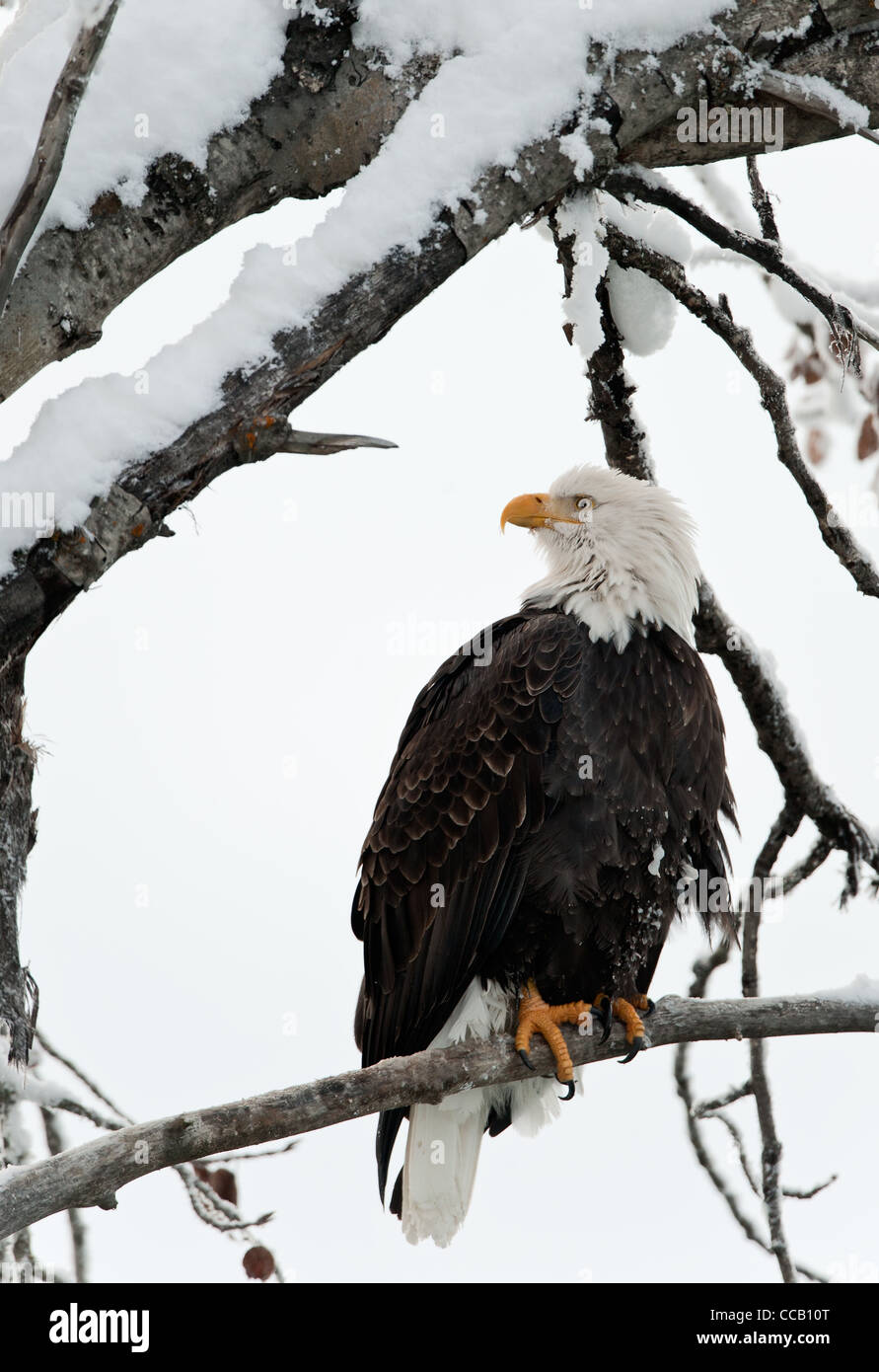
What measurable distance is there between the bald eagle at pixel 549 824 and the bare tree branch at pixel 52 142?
6.70ft

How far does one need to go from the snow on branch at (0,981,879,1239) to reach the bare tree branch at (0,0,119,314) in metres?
1.58

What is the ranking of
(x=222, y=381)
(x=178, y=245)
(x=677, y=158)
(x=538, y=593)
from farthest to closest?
(x=538, y=593) → (x=677, y=158) → (x=178, y=245) → (x=222, y=381)

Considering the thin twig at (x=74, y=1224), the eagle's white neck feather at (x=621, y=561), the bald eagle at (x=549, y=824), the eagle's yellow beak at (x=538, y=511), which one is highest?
the eagle's yellow beak at (x=538, y=511)

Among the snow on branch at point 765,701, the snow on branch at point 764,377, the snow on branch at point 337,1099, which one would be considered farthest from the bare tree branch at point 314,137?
the snow on branch at point 337,1099

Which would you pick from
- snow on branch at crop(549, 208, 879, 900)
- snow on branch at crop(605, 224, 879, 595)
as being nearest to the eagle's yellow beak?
snow on branch at crop(549, 208, 879, 900)

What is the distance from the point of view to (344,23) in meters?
3.16

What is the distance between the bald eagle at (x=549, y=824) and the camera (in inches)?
150

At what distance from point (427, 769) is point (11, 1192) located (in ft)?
6.56

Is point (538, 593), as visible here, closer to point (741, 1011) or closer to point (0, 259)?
point (741, 1011)

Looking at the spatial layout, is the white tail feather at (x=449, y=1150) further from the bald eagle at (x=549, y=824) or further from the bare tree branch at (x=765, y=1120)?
the bare tree branch at (x=765, y=1120)

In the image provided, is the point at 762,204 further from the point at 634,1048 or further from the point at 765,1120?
the point at 765,1120

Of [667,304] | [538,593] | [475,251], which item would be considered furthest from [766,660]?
[475,251]

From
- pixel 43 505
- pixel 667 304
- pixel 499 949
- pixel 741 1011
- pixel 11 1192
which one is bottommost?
pixel 11 1192

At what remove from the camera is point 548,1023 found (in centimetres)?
381
